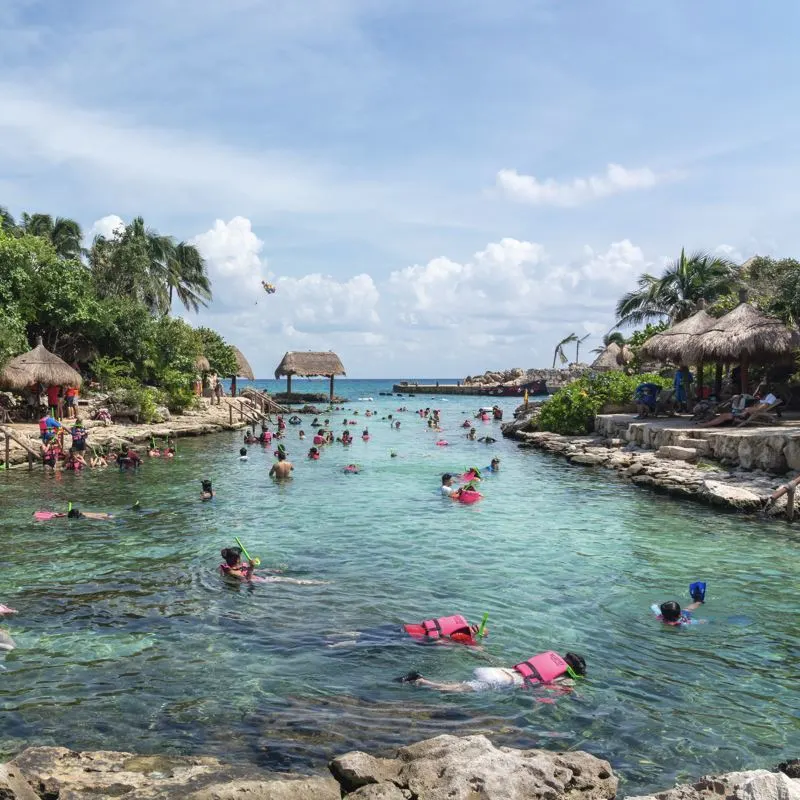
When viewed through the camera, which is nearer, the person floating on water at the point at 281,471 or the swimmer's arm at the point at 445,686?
the swimmer's arm at the point at 445,686

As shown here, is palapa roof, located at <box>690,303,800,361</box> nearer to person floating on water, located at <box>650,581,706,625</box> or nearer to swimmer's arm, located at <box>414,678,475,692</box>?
person floating on water, located at <box>650,581,706,625</box>

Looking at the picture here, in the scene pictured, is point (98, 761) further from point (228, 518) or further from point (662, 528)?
point (662, 528)

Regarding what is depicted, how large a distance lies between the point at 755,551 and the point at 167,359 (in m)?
A: 31.5

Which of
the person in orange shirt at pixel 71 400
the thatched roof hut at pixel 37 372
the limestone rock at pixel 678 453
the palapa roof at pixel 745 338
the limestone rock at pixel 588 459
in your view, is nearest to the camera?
the limestone rock at pixel 678 453

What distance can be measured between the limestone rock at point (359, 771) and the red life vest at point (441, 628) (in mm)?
3421

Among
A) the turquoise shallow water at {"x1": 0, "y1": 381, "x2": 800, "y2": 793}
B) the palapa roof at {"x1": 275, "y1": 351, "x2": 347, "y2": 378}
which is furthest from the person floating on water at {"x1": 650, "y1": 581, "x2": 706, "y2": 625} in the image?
the palapa roof at {"x1": 275, "y1": 351, "x2": 347, "y2": 378}

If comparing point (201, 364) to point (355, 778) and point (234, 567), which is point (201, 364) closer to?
point (234, 567)

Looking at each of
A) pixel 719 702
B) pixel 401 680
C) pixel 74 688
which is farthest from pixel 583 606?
pixel 74 688

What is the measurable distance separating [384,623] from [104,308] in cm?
2886

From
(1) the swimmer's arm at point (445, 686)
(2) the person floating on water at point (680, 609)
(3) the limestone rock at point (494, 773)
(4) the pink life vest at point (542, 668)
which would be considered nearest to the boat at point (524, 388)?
(2) the person floating on water at point (680, 609)

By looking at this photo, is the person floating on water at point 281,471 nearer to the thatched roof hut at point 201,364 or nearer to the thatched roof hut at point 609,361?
the thatched roof hut at point 201,364

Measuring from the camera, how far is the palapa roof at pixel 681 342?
2303 cm

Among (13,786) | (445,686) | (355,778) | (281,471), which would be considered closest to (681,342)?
(281,471)

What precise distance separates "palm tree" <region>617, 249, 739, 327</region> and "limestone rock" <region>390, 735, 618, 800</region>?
34671mm
